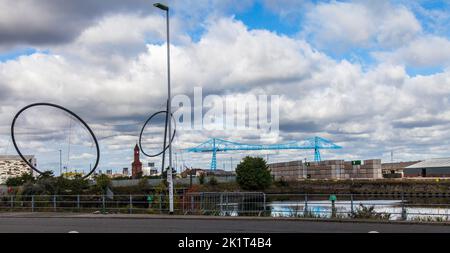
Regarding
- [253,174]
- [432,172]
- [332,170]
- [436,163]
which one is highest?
[436,163]

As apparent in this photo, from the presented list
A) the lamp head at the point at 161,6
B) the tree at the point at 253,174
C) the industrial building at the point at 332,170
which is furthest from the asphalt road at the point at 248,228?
the industrial building at the point at 332,170

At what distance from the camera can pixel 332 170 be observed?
6668 inches

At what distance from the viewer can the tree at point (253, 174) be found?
108375 mm

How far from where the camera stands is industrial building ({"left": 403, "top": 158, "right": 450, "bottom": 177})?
154000mm

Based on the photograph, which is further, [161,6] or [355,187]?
[355,187]

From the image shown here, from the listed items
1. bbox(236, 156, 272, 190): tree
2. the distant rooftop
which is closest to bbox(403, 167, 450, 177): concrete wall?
the distant rooftop

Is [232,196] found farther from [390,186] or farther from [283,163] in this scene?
[283,163]

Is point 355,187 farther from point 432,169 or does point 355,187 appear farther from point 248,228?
point 248,228

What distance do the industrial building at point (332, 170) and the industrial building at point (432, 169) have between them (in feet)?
31.3

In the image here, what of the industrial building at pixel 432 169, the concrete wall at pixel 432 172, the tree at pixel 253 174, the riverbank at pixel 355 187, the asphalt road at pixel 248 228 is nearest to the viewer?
the asphalt road at pixel 248 228

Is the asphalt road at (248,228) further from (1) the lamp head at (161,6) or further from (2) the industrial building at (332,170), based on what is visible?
(2) the industrial building at (332,170)

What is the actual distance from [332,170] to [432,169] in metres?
27.9

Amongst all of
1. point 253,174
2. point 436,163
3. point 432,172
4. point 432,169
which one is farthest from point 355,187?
point 436,163
